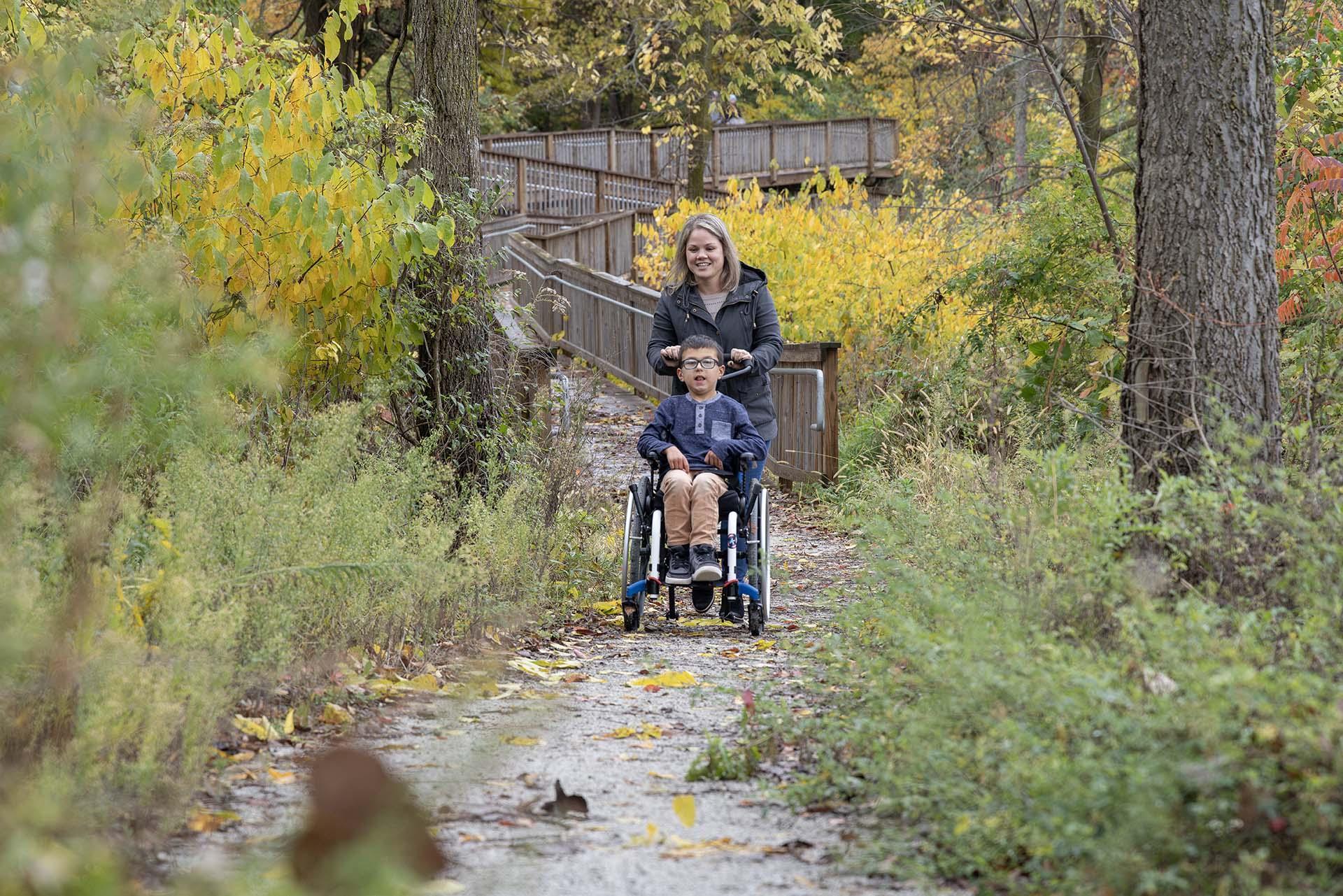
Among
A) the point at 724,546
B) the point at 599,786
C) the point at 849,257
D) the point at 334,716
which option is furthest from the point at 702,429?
the point at 849,257

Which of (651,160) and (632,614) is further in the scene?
(651,160)

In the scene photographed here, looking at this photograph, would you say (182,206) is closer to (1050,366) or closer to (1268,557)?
(1268,557)

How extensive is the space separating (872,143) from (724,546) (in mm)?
33270

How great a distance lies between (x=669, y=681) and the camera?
548 centimetres

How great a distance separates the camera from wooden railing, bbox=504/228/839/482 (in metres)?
11.4

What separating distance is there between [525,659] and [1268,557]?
2.97m

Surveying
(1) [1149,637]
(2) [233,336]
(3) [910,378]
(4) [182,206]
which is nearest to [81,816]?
(1) [1149,637]

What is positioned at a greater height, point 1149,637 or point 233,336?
point 233,336

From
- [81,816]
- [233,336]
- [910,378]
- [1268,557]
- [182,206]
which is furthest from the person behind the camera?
[910,378]

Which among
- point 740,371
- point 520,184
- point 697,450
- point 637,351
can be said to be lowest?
point 697,450

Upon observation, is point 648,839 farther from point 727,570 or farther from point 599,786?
point 727,570

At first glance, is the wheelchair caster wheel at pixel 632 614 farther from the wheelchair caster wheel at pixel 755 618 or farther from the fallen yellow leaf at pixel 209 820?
the fallen yellow leaf at pixel 209 820

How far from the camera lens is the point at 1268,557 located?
3910mm

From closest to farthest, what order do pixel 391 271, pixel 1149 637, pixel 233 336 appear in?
pixel 1149 637
pixel 233 336
pixel 391 271
